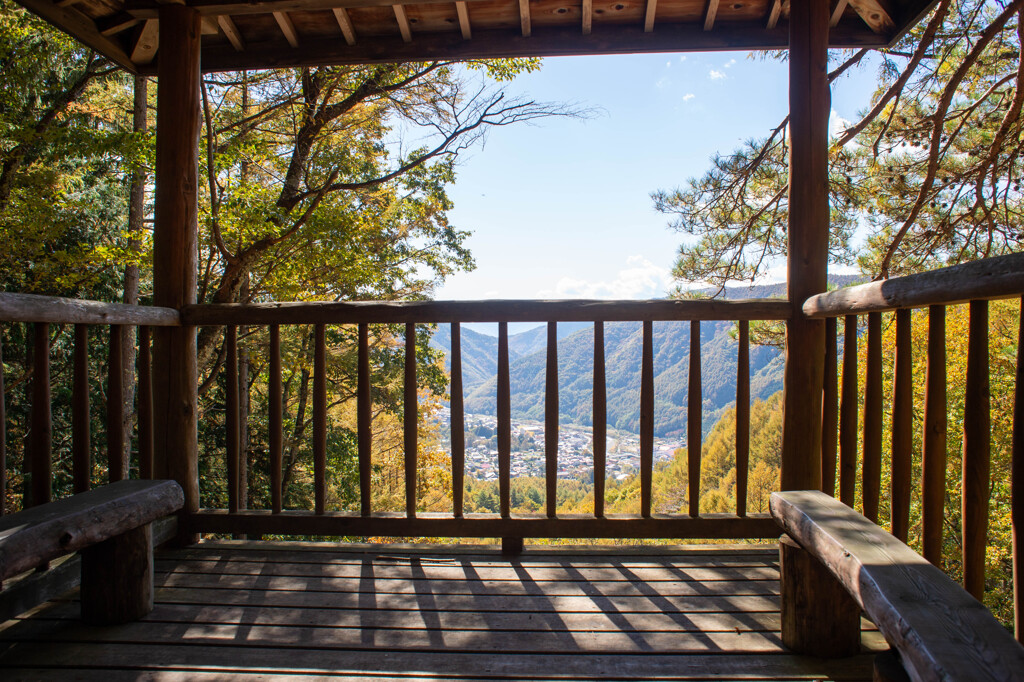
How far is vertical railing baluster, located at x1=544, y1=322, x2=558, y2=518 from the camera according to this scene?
88.0 inches

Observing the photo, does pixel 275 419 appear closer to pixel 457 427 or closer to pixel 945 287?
pixel 457 427

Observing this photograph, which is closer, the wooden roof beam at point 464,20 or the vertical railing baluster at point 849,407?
the vertical railing baluster at point 849,407

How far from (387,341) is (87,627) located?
971 cm

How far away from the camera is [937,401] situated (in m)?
1.36

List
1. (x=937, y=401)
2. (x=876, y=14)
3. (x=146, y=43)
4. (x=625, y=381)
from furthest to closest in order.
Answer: (x=625, y=381) → (x=146, y=43) → (x=876, y=14) → (x=937, y=401)

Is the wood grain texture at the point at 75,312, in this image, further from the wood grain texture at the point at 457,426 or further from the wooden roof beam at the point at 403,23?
the wooden roof beam at the point at 403,23

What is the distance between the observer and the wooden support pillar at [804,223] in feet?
7.29

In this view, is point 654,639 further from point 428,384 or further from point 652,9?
point 428,384

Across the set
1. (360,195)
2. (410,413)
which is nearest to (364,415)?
(410,413)

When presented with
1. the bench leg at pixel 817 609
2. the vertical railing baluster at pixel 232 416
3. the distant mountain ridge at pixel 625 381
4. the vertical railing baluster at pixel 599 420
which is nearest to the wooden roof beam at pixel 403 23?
the vertical railing baluster at pixel 232 416

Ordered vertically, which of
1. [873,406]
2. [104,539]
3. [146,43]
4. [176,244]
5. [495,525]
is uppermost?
[146,43]

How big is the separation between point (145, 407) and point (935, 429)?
280 centimetres

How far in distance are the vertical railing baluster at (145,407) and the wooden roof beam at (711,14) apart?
9.65ft

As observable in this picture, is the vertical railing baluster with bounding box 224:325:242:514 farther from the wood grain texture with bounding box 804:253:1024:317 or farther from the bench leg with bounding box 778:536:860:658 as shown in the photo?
the wood grain texture with bounding box 804:253:1024:317
